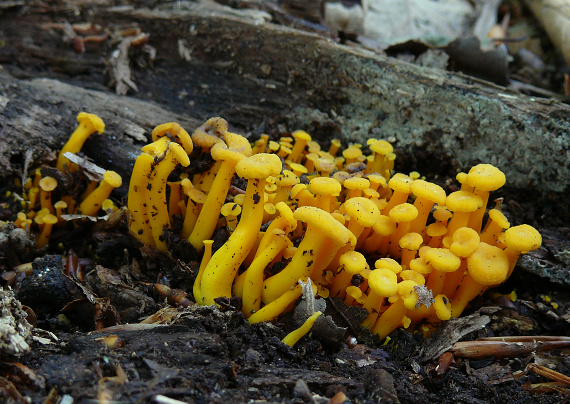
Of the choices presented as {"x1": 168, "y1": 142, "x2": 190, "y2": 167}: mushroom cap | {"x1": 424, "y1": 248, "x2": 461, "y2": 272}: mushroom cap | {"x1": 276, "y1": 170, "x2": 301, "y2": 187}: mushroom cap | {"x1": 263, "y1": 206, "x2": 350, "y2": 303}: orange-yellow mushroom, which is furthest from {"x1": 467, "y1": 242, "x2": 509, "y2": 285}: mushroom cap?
{"x1": 168, "y1": 142, "x2": 190, "y2": 167}: mushroom cap

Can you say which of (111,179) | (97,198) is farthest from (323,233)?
(97,198)

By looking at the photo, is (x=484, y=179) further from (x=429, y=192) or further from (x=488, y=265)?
(x=488, y=265)

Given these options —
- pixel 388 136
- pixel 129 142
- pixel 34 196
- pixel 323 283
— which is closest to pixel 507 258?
pixel 323 283

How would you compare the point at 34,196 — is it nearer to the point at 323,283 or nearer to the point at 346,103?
the point at 323,283

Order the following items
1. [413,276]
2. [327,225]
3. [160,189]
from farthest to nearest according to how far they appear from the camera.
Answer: [160,189]
[413,276]
[327,225]

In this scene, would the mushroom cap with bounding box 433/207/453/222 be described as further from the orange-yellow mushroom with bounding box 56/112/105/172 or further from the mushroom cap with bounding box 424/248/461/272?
the orange-yellow mushroom with bounding box 56/112/105/172

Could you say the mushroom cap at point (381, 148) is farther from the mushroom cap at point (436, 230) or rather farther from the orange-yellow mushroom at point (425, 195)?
the mushroom cap at point (436, 230)
